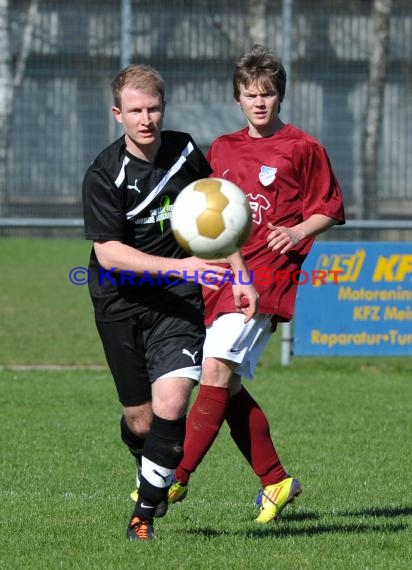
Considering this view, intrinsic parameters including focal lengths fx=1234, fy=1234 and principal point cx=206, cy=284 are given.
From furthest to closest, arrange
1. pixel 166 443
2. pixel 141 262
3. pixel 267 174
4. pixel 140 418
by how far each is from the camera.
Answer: pixel 267 174 → pixel 140 418 → pixel 166 443 → pixel 141 262

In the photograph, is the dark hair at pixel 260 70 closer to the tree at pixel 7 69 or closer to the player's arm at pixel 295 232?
the player's arm at pixel 295 232

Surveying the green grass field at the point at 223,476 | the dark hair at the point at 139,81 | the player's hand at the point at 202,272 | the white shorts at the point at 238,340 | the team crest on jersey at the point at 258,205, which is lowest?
the green grass field at the point at 223,476

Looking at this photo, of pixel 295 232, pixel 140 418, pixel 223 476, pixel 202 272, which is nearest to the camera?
pixel 202 272

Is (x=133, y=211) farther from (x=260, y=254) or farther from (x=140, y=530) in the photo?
(x=140, y=530)

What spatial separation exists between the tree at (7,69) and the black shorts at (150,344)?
6723mm

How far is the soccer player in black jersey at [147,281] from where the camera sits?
208 inches

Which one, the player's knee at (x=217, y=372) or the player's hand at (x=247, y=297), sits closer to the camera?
the player's hand at (x=247, y=297)

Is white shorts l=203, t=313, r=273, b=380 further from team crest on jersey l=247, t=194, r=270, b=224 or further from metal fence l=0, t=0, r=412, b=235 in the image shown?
metal fence l=0, t=0, r=412, b=235

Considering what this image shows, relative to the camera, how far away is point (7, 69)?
464 inches

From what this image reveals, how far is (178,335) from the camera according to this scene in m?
5.38

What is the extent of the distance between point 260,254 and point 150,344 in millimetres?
904

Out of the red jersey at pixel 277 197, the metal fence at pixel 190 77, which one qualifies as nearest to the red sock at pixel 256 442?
the red jersey at pixel 277 197

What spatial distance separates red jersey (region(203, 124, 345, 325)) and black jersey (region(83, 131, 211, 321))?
22.0 inches

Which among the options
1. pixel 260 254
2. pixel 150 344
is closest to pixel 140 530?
pixel 150 344
